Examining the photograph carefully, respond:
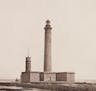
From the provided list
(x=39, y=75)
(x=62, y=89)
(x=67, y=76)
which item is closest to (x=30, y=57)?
(x=39, y=75)

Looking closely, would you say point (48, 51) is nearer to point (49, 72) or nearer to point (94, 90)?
point (49, 72)

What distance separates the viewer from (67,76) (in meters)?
42.2

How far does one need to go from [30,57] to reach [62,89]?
1752cm

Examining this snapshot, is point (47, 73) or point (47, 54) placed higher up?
point (47, 54)

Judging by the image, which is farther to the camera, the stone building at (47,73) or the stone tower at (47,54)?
the stone tower at (47,54)

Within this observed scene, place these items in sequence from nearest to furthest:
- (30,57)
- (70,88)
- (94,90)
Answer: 1. (94,90)
2. (70,88)
3. (30,57)

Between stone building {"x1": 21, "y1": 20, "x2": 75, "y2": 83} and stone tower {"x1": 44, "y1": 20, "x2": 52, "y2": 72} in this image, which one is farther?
stone tower {"x1": 44, "y1": 20, "x2": 52, "y2": 72}

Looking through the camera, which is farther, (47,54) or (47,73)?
(47,54)

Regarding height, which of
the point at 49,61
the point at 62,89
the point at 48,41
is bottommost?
the point at 62,89

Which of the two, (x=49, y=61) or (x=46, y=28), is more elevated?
(x=46, y=28)

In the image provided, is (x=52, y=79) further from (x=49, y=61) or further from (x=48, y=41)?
(x=48, y=41)

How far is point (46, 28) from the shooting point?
4278cm

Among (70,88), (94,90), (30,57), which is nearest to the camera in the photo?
(94,90)

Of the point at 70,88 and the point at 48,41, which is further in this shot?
the point at 48,41
